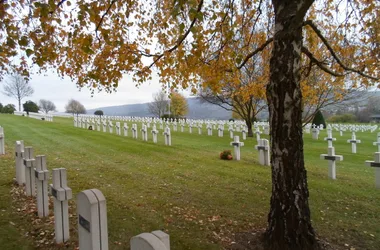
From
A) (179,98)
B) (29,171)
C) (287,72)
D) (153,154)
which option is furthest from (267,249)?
(179,98)

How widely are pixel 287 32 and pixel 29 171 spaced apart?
5.19 metres

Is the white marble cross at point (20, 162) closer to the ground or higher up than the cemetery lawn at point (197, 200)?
higher up

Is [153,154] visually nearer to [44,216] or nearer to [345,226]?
[44,216]

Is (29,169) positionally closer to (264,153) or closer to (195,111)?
(264,153)

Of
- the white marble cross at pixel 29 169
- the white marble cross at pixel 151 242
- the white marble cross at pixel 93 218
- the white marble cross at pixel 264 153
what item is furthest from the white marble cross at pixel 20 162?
the white marble cross at pixel 264 153

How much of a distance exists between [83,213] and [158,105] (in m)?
72.0

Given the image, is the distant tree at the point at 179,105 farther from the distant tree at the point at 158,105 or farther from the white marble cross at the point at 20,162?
the white marble cross at the point at 20,162

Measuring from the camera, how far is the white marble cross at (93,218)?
2.64 m

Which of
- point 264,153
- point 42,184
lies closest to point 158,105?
point 264,153

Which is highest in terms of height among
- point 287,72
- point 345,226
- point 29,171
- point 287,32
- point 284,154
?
point 287,32

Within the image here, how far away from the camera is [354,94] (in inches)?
776

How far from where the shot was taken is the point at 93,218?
2.63 meters

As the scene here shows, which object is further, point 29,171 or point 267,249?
point 29,171

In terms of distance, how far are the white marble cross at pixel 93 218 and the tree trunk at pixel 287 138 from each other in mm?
2350
